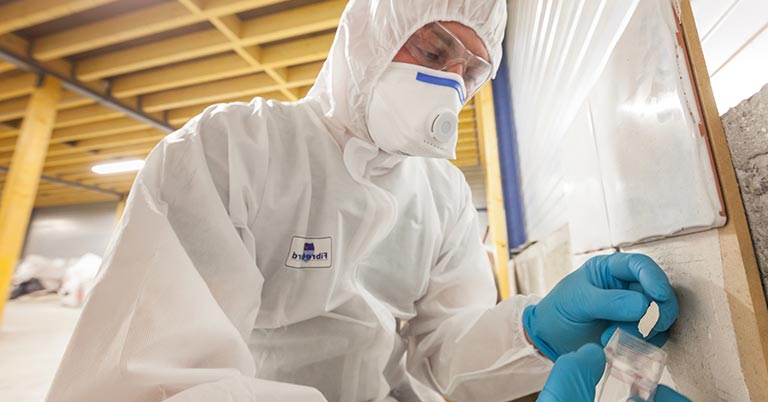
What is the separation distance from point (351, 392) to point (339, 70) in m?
0.86

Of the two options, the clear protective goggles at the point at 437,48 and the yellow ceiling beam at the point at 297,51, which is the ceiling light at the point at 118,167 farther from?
Result: the clear protective goggles at the point at 437,48

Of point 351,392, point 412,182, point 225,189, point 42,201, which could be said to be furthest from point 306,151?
point 42,201

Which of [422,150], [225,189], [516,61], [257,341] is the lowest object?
[257,341]

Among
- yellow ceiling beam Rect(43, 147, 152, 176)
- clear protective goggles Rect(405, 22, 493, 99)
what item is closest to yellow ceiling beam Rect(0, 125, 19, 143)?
yellow ceiling beam Rect(43, 147, 152, 176)

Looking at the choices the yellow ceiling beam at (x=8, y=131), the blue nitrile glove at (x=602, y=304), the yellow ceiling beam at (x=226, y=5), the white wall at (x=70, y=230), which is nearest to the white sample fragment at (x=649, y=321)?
the blue nitrile glove at (x=602, y=304)

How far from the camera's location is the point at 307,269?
850 millimetres

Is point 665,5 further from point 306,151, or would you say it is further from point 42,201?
point 42,201

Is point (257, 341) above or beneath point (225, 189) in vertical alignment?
beneath

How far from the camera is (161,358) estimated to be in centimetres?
54

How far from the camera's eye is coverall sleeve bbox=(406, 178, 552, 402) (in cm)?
86

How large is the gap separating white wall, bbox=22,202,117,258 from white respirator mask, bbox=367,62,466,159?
9463 mm

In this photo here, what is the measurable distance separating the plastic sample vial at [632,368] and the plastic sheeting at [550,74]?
58 centimetres

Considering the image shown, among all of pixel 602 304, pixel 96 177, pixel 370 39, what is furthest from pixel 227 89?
pixel 96 177

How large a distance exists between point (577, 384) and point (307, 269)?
59 cm
